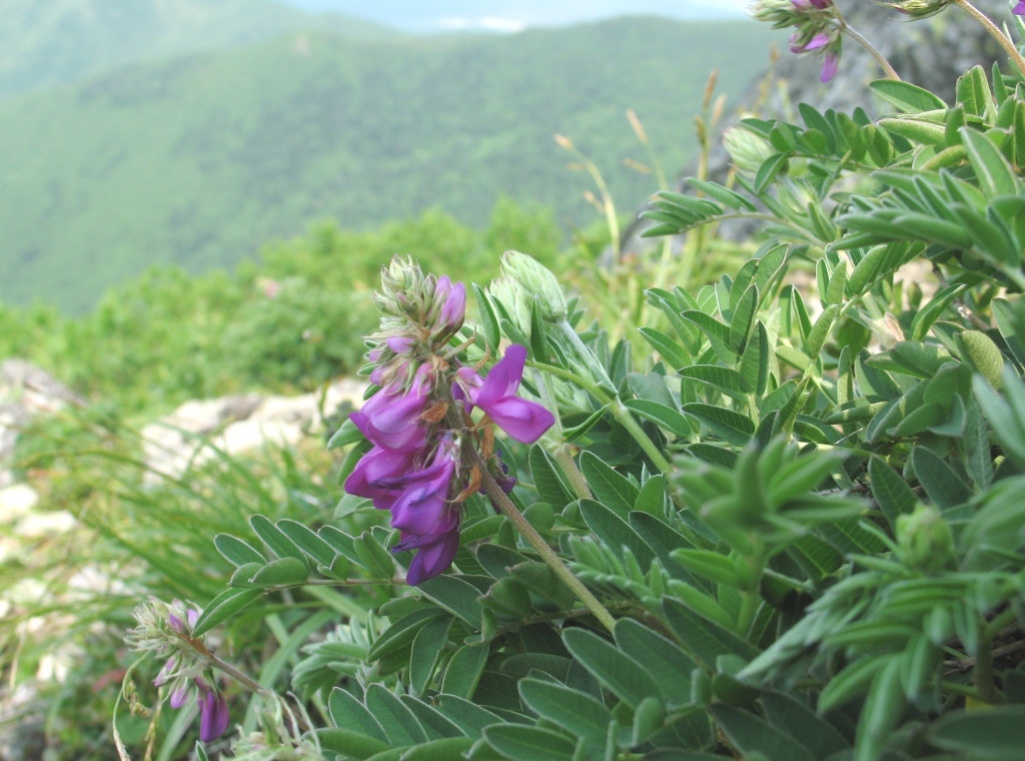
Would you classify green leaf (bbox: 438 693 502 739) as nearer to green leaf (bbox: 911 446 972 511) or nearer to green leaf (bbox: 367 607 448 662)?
green leaf (bbox: 367 607 448 662)

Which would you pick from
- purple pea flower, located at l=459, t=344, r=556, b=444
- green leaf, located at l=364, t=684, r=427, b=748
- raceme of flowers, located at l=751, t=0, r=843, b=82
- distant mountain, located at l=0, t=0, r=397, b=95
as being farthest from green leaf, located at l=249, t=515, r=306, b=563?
distant mountain, located at l=0, t=0, r=397, b=95

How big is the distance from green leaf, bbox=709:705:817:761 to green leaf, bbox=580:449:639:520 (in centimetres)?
27

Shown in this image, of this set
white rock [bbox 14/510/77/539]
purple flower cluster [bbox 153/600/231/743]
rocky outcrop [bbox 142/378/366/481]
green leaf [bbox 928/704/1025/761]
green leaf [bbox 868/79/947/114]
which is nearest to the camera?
green leaf [bbox 928/704/1025/761]

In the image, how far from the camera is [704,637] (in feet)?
1.95

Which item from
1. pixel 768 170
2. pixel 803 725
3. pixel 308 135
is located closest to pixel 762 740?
pixel 803 725

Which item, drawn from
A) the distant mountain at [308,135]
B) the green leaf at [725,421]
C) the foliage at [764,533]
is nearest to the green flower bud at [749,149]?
the foliage at [764,533]

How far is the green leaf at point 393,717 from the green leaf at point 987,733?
444 millimetres

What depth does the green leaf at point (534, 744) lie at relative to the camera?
1.97 feet

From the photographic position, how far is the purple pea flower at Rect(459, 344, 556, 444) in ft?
2.21

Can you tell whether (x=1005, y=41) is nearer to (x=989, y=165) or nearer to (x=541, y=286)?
(x=989, y=165)

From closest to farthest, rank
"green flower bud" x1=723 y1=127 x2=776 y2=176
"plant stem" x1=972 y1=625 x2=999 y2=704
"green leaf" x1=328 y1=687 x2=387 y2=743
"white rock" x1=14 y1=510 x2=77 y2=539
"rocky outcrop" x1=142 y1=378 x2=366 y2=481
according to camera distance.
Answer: "plant stem" x1=972 y1=625 x2=999 y2=704 < "green leaf" x1=328 y1=687 x2=387 y2=743 < "green flower bud" x1=723 y1=127 x2=776 y2=176 < "white rock" x1=14 y1=510 x2=77 y2=539 < "rocky outcrop" x1=142 y1=378 x2=366 y2=481

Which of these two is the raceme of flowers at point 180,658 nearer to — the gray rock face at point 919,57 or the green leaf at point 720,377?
the green leaf at point 720,377

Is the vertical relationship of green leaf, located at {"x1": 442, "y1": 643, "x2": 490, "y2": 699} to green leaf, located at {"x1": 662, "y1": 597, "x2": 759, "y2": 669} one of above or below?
below

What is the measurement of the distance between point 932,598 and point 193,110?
207 feet
